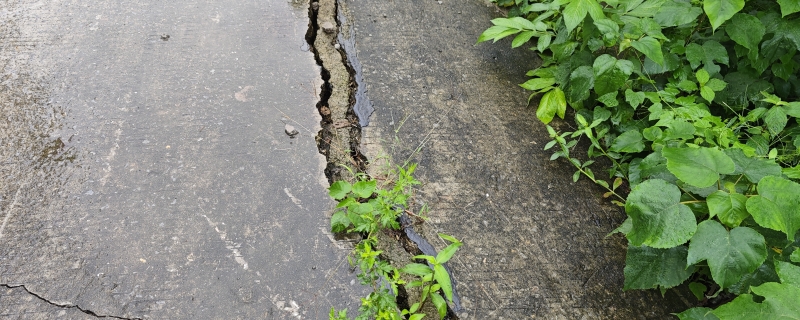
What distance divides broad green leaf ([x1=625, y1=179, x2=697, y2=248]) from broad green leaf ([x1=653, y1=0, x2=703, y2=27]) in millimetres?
750

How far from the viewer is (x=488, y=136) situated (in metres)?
2.11

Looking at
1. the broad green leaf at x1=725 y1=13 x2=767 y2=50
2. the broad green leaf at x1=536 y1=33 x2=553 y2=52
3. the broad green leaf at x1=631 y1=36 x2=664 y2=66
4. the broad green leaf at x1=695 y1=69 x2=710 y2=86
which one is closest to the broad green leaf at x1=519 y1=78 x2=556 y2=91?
the broad green leaf at x1=536 y1=33 x2=553 y2=52

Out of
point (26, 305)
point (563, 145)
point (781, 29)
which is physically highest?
point (781, 29)

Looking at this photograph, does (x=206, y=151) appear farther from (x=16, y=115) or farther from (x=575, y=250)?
(x=575, y=250)

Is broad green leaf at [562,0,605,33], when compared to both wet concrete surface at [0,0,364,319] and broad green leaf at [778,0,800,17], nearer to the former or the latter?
broad green leaf at [778,0,800,17]

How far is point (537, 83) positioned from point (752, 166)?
0.93 metres

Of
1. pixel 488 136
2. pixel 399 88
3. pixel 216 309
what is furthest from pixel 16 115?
pixel 488 136

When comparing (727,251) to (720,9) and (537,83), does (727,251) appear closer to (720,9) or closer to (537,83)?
(720,9)

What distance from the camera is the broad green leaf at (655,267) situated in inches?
56.8

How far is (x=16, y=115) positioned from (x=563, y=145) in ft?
6.93

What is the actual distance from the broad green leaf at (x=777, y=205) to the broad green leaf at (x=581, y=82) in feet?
2.45

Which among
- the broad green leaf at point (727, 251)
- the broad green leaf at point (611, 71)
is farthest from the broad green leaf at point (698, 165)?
the broad green leaf at point (611, 71)

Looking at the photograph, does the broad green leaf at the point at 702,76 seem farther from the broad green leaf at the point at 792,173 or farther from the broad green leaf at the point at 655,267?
the broad green leaf at the point at 655,267

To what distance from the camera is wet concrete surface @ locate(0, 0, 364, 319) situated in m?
1.58
